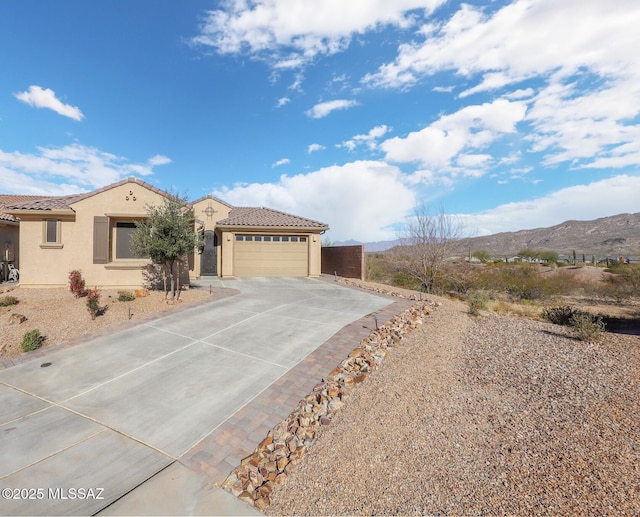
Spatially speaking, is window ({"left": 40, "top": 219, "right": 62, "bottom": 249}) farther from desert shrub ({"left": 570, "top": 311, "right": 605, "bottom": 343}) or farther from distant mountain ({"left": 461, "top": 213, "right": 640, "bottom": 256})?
distant mountain ({"left": 461, "top": 213, "right": 640, "bottom": 256})

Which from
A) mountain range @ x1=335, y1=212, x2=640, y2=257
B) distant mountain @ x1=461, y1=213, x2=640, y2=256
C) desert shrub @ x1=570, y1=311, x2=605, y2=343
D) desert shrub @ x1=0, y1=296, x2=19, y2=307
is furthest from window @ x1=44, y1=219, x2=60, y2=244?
distant mountain @ x1=461, y1=213, x2=640, y2=256

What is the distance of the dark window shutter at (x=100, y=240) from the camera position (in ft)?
41.9

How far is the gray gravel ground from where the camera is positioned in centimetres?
298

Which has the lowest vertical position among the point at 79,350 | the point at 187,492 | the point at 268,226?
the point at 187,492

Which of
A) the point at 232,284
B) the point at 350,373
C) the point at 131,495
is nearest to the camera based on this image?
the point at 131,495

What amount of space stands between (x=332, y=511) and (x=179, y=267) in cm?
1121

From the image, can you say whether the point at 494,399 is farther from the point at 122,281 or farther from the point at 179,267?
the point at 122,281

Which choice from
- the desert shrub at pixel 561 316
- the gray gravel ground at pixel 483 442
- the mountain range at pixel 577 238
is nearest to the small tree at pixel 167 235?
the gray gravel ground at pixel 483 442

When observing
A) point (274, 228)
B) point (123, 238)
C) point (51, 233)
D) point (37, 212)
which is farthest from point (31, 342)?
point (274, 228)

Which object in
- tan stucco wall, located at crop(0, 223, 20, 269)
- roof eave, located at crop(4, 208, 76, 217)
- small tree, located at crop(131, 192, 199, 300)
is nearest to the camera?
small tree, located at crop(131, 192, 199, 300)

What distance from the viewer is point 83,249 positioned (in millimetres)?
12867

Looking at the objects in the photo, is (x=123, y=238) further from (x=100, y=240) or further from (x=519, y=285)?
(x=519, y=285)

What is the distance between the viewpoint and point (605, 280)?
21.0 metres

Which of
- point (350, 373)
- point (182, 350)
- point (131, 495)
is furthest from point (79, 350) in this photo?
A: point (350, 373)
